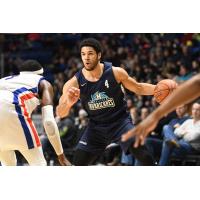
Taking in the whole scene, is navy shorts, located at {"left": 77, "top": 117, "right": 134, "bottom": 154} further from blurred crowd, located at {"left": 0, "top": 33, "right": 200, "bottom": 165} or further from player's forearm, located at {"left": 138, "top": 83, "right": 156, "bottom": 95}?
blurred crowd, located at {"left": 0, "top": 33, "right": 200, "bottom": 165}

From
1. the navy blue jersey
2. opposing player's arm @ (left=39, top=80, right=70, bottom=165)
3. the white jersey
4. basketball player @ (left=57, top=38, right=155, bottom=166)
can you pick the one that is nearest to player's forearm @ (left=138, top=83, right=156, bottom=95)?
basketball player @ (left=57, top=38, right=155, bottom=166)

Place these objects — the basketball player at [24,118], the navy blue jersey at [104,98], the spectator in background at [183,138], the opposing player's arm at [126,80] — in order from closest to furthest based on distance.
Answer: the basketball player at [24,118], the navy blue jersey at [104,98], the opposing player's arm at [126,80], the spectator in background at [183,138]

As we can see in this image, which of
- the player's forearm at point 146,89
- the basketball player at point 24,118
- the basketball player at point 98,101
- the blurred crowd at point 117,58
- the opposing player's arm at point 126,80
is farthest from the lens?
the blurred crowd at point 117,58

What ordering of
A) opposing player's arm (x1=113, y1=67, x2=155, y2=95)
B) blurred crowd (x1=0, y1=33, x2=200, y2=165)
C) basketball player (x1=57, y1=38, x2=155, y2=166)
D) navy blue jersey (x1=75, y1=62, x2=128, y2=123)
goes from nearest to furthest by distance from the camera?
basketball player (x1=57, y1=38, x2=155, y2=166)
navy blue jersey (x1=75, y1=62, x2=128, y2=123)
opposing player's arm (x1=113, y1=67, x2=155, y2=95)
blurred crowd (x1=0, y1=33, x2=200, y2=165)

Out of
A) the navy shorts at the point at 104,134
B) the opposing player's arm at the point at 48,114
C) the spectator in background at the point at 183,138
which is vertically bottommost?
the spectator in background at the point at 183,138

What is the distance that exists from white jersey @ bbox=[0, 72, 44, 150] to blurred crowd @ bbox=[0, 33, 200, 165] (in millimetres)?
3290

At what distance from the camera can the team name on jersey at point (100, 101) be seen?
7.34m

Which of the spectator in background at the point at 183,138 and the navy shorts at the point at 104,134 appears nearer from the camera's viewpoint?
the navy shorts at the point at 104,134

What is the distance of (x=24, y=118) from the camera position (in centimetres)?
689

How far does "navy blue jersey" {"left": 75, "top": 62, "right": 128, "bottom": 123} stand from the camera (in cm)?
733

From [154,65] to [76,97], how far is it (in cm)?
536

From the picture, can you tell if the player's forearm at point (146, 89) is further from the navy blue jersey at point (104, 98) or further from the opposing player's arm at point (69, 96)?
the opposing player's arm at point (69, 96)

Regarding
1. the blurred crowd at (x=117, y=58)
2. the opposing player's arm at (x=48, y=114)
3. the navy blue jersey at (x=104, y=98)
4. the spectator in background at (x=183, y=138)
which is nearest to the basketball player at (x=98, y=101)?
the navy blue jersey at (x=104, y=98)
